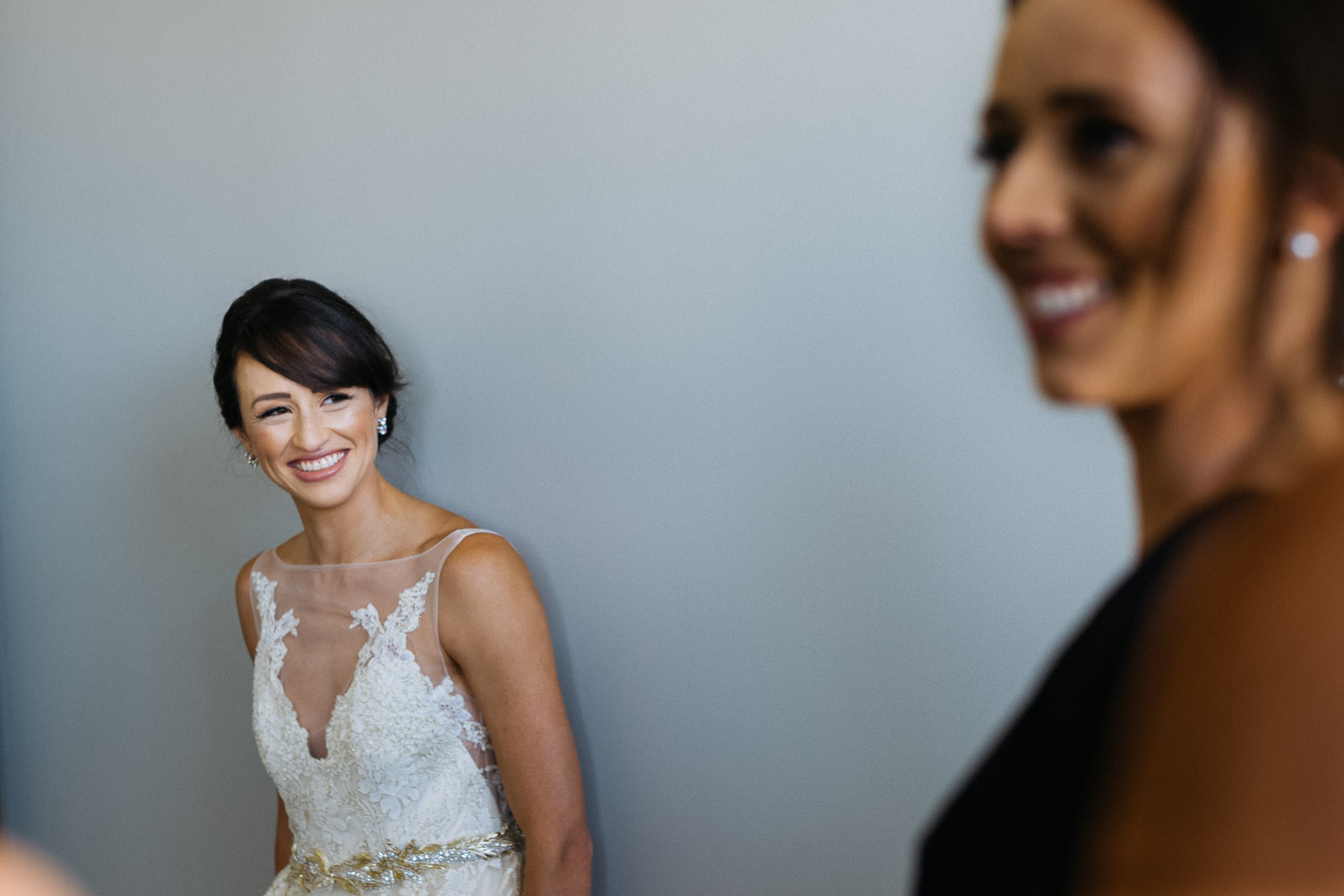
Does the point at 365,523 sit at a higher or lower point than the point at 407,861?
higher

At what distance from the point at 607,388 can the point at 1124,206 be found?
1.17 m

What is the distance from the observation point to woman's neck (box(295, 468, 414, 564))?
167cm

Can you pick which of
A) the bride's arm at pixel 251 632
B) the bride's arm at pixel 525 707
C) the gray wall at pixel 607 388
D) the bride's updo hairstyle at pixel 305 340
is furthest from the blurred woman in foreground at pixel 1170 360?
the bride's arm at pixel 251 632

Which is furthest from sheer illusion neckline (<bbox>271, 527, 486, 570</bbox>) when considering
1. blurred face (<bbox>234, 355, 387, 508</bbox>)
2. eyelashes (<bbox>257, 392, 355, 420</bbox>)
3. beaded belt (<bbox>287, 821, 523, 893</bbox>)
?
beaded belt (<bbox>287, 821, 523, 893</bbox>)

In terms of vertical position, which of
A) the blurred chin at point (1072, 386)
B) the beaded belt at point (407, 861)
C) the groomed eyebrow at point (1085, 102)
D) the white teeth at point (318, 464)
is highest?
the groomed eyebrow at point (1085, 102)

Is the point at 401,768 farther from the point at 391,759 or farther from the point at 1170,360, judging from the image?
the point at 1170,360

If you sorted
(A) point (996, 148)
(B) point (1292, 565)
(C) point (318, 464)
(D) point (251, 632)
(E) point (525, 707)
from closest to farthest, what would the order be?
(B) point (1292, 565), (A) point (996, 148), (E) point (525, 707), (C) point (318, 464), (D) point (251, 632)

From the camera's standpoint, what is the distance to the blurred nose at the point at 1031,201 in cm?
47

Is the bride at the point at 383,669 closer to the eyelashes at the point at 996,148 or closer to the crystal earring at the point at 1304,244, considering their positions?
the eyelashes at the point at 996,148

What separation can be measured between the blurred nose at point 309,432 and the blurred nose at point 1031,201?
1.29m

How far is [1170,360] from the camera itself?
45 centimetres

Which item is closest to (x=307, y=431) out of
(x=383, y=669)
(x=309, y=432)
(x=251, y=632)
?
(x=309, y=432)

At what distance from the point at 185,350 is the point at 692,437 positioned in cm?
104

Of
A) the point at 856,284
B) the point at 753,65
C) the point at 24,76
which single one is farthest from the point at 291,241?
the point at 856,284
